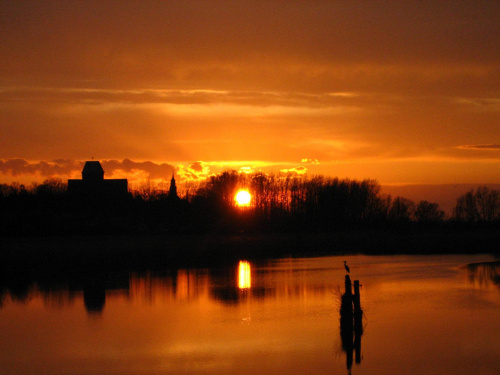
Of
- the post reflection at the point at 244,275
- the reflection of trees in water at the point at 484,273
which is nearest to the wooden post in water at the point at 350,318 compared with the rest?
the post reflection at the point at 244,275

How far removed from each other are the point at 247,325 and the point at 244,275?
12.2 metres

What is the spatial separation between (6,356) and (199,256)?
25.5m

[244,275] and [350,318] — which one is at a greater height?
[350,318]

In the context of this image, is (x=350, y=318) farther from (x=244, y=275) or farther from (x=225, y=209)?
(x=225, y=209)

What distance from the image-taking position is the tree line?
54328 mm

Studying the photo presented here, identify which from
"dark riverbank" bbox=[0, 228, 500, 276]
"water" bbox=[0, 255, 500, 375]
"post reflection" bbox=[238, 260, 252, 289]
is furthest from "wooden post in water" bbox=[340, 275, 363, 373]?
"dark riverbank" bbox=[0, 228, 500, 276]

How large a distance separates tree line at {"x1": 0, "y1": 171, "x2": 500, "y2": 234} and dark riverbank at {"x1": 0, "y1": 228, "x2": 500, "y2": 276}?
531 cm

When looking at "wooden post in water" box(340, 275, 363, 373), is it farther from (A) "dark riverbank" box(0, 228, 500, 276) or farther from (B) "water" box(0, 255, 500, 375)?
(A) "dark riverbank" box(0, 228, 500, 276)

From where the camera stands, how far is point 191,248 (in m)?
43.7

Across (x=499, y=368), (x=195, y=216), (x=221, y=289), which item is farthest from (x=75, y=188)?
(x=499, y=368)

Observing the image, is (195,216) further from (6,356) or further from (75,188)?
(6,356)

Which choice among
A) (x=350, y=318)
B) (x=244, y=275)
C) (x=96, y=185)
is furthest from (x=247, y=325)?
(x=96, y=185)

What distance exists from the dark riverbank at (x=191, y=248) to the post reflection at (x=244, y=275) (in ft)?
6.06

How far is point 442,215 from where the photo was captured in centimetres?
Result: 9844
